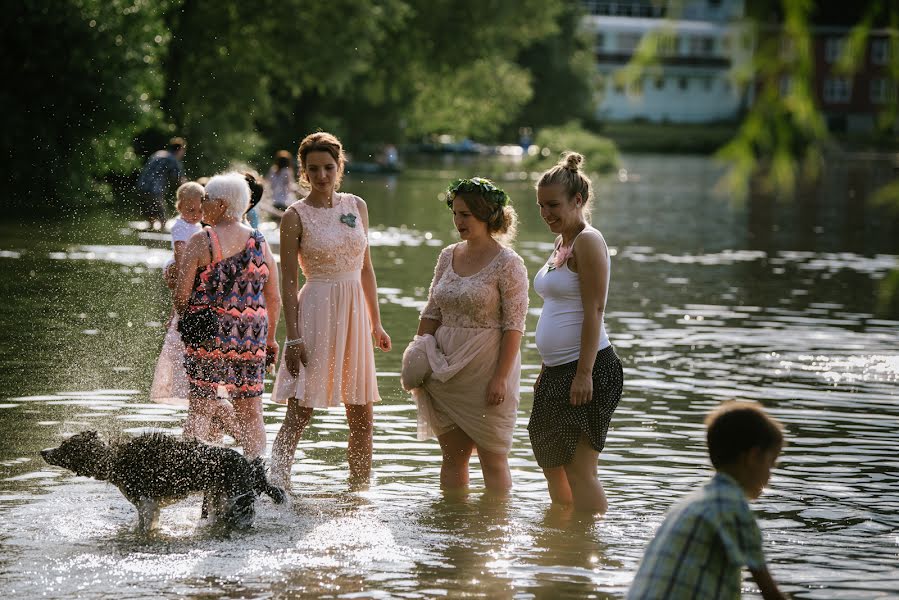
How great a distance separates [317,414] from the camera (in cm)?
1216

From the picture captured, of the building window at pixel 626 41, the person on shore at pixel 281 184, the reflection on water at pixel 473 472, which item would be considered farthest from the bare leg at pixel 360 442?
the building window at pixel 626 41

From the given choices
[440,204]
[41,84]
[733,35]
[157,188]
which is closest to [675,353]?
[733,35]

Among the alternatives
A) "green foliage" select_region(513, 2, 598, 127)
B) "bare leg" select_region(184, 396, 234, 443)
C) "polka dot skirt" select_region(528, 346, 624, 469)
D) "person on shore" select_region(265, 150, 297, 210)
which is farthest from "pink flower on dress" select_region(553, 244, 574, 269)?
"green foliage" select_region(513, 2, 598, 127)

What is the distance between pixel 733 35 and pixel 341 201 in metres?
4.64

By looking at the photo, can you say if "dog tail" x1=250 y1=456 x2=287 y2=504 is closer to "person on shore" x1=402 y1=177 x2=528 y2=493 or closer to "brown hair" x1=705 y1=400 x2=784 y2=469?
"person on shore" x1=402 y1=177 x2=528 y2=493

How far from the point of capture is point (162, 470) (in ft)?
25.6

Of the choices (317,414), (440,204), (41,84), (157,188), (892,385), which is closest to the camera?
(317,414)

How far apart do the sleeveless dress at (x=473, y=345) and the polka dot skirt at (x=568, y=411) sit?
18.1 inches

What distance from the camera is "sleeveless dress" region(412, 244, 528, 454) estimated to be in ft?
27.7

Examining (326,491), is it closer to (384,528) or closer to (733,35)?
(384,528)

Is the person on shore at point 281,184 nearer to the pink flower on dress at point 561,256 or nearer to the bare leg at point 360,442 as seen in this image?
the bare leg at point 360,442

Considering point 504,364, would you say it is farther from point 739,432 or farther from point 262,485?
point 739,432

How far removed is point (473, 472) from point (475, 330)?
6.14ft

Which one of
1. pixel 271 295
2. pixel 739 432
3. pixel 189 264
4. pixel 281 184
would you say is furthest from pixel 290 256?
pixel 281 184
